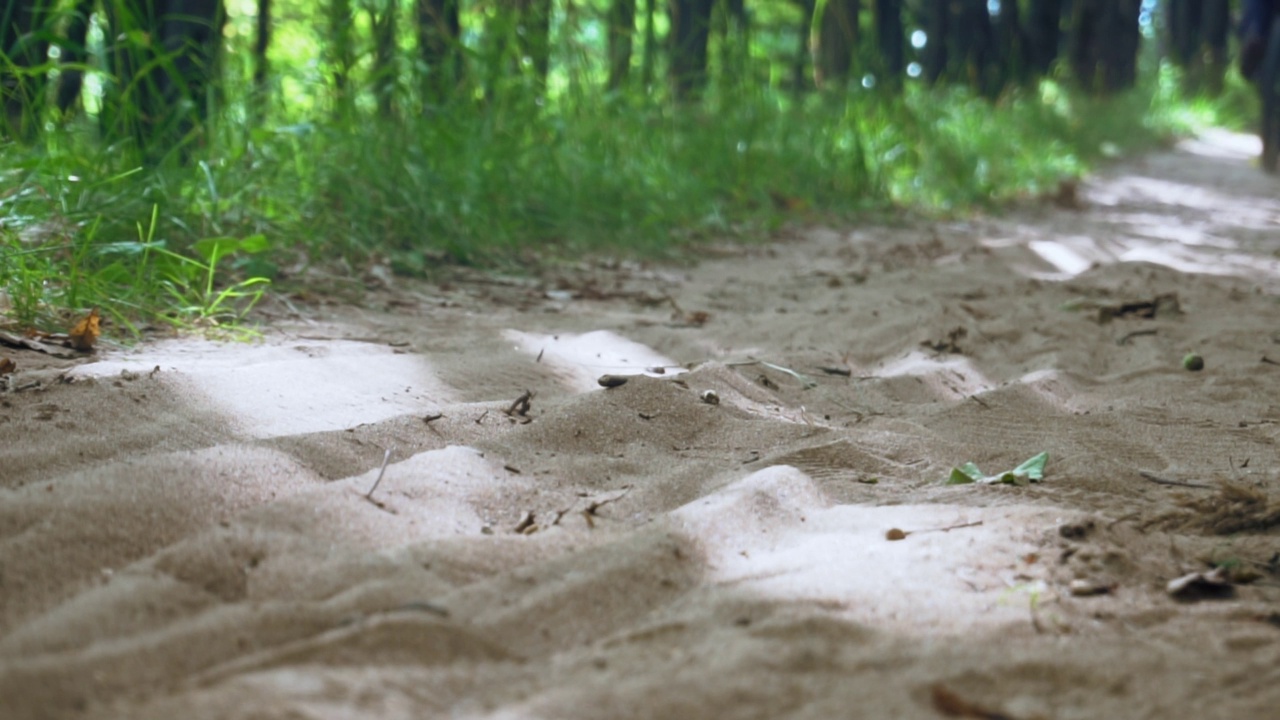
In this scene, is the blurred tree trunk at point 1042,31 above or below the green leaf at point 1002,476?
above

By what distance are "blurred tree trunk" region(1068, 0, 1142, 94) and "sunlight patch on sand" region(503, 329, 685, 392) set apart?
12524mm

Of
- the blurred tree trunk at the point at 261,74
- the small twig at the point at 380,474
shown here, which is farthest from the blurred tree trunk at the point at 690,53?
the small twig at the point at 380,474

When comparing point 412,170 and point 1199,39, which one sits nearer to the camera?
point 412,170

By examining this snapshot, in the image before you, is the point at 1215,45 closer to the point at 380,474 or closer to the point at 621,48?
the point at 621,48

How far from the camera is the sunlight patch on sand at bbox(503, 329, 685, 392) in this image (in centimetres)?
237

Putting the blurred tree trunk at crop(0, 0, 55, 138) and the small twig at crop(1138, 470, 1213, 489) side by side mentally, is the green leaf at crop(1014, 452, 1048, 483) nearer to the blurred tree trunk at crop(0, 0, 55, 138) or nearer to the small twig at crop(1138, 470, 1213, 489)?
the small twig at crop(1138, 470, 1213, 489)

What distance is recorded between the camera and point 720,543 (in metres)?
1.39

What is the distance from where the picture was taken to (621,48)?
5457 mm

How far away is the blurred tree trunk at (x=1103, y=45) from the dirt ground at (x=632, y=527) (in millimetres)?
12741

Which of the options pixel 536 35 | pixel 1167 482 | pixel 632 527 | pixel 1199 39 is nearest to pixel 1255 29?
pixel 536 35

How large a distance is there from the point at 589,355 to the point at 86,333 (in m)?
1.06

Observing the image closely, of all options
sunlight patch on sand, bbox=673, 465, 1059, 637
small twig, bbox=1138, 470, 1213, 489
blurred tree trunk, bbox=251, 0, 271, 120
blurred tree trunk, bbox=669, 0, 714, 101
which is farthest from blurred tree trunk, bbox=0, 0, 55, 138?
blurred tree trunk, bbox=669, 0, 714, 101

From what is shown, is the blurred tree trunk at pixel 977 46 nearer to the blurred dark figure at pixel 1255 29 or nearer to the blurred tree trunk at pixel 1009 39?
the blurred tree trunk at pixel 1009 39

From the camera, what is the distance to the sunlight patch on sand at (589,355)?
237cm
